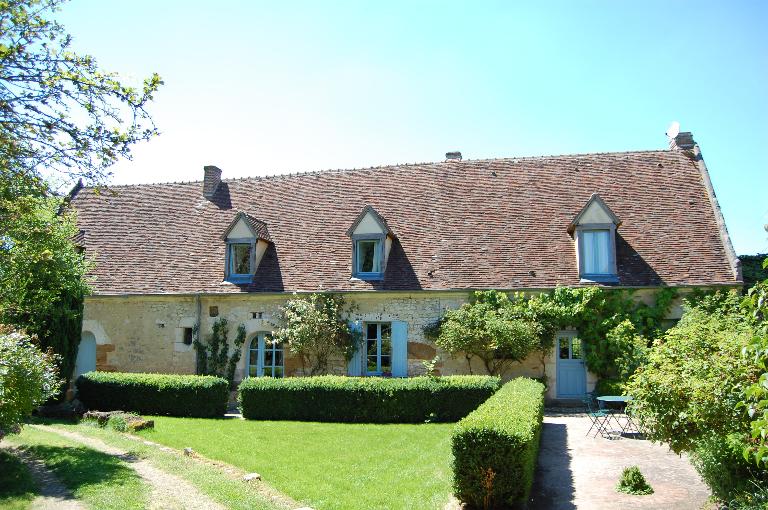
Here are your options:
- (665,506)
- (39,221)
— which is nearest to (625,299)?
(665,506)

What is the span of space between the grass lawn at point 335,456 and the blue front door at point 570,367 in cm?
460

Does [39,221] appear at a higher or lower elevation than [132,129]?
lower

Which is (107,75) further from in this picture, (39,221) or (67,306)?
(67,306)

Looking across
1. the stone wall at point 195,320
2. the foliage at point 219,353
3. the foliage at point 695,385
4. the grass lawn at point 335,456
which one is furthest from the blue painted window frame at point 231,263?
the foliage at point 695,385

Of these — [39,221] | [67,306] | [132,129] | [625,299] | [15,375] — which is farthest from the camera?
[625,299]

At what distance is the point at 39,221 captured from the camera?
11273mm

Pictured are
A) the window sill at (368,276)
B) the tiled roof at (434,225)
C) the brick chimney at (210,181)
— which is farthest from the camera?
the brick chimney at (210,181)

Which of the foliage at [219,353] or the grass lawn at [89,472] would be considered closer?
the grass lawn at [89,472]

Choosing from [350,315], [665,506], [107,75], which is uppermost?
[107,75]

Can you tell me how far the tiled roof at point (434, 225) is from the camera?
55.6 ft

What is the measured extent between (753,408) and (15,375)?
9.43 m

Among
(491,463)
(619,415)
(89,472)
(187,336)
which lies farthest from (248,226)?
(491,463)

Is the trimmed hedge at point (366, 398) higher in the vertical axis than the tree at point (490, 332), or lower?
lower

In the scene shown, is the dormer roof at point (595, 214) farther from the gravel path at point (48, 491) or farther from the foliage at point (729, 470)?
the gravel path at point (48, 491)
